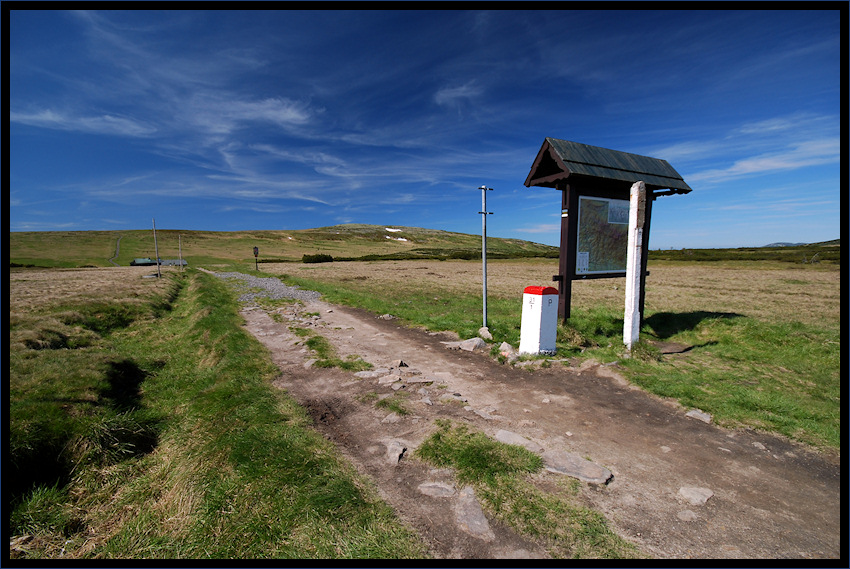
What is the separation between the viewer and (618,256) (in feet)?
39.5

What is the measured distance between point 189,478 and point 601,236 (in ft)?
39.7

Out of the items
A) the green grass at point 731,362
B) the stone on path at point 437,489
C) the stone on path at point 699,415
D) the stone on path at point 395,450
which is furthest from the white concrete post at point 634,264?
the stone on path at point 437,489

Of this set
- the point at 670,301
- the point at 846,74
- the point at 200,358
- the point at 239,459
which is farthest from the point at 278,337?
the point at 670,301

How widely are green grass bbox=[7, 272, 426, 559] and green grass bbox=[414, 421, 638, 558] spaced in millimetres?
987

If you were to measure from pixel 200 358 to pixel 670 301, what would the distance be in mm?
25006

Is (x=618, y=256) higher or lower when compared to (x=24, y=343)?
higher

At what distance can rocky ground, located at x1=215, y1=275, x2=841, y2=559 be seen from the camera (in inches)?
129

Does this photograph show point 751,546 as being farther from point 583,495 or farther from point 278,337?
point 278,337

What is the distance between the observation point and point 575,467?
438 centimetres

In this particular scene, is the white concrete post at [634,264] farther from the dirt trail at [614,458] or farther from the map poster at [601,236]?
the dirt trail at [614,458]

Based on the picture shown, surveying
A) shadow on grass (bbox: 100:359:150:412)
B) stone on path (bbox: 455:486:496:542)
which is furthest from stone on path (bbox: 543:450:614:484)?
shadow on grass (bbox: 100:359:150:412)

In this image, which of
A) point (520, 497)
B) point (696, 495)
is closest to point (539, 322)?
point (696, 495)

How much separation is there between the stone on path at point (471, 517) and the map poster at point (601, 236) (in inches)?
359

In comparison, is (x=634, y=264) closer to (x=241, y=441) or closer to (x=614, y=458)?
(x=614, y=458)
